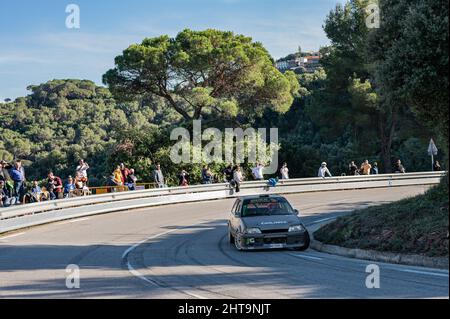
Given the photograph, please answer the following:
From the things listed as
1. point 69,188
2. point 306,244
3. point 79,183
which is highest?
point 79,183

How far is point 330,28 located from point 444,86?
39.9 meters

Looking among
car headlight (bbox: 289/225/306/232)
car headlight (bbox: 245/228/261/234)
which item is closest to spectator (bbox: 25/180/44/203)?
car headlight (bbox: 245/228/261/234)

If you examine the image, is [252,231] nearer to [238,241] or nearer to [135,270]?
[238,241]

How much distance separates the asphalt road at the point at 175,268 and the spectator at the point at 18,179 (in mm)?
2180

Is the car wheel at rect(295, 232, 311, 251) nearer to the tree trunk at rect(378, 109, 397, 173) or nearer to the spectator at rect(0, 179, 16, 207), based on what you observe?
the spectator at rect(0, 179, 16, 207)

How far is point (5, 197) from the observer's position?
2436cm

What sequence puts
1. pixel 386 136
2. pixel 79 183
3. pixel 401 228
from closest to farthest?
1. pixel 401 228
2. pixel 79 183
3. pixel 386 136

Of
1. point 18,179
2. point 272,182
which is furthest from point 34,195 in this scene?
point 272,182

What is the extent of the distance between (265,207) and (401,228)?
4380mm

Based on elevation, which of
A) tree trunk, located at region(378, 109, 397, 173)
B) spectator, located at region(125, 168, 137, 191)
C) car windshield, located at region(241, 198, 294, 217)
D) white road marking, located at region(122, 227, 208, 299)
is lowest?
white road marking, located at region(122, 227, 208, 299)

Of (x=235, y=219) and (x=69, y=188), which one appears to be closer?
(x=235, y=219)

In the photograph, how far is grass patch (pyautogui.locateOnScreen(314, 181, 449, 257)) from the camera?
12750 millimetres

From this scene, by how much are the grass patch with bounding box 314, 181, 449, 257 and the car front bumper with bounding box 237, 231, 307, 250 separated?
901 millimetres

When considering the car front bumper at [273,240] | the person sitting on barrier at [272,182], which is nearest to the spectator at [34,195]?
the car front bumper at [273,240]
